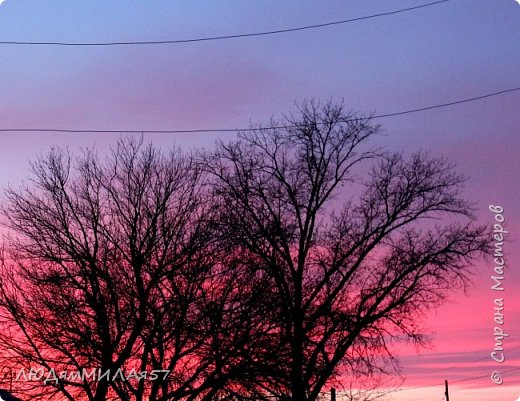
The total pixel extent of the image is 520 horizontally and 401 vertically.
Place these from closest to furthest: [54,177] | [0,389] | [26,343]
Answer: [0,389] → [26,343] → [54,177]

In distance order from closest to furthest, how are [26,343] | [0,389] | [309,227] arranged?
[0,389] → [26,343] → [309,227]

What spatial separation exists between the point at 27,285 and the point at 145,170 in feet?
17.8

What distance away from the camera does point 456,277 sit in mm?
32125

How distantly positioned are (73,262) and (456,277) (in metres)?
13.1

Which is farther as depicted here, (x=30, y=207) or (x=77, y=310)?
(x=30, y=207)

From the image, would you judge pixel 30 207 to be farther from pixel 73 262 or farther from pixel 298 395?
pixel 298 395

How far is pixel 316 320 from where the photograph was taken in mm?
32125

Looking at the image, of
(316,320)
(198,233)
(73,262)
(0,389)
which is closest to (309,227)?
(316,320)

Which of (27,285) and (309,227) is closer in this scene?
(27,285)

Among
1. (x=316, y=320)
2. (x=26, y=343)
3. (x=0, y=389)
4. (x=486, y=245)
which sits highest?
(x=486, y=245)

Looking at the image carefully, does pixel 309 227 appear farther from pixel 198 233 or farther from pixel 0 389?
pixel 0 389

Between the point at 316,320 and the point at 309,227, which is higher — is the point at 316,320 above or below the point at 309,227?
below

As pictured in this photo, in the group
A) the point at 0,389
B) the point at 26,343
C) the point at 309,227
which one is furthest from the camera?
the point at 309,227

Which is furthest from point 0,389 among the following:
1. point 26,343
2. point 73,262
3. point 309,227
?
point 309,227
